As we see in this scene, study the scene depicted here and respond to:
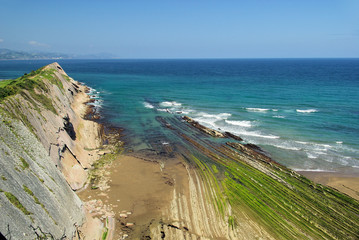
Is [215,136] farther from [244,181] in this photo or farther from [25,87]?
[25,87]

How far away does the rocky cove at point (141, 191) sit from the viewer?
13249 millimetres

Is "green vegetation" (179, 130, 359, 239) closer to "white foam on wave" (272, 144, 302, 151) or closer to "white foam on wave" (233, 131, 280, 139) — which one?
"white foam on wave" (272, 144, 302, 151)

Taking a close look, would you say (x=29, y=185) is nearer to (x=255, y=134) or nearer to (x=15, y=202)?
(x=15, y=202)

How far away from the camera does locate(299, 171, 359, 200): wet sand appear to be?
2278 cm

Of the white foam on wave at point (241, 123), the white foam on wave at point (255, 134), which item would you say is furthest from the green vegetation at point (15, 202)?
the white foam on wave at point (241, 123)

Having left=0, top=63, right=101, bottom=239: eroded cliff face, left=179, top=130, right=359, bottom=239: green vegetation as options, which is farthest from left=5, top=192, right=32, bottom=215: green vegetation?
left=179, top=130, right=359, bottom=239: green vegetation

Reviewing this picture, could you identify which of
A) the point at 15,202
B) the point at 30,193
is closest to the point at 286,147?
the point at 30,193

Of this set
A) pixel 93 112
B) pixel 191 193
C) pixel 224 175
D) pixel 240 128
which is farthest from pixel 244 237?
pixel 93 112

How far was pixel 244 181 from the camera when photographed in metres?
23.5

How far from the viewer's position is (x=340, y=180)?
24.8 metres

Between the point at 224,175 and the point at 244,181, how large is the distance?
222 centimetres

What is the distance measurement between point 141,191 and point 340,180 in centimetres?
2174

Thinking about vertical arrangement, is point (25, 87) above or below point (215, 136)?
above

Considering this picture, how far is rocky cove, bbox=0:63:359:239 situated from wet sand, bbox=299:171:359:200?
4.52 ft
